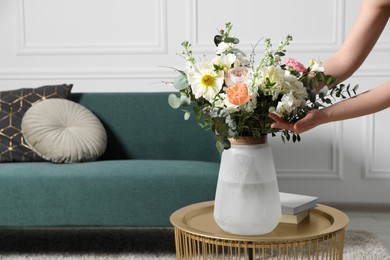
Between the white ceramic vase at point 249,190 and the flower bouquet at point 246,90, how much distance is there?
4cm

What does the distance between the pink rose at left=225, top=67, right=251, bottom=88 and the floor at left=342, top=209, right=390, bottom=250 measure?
181 centimetres

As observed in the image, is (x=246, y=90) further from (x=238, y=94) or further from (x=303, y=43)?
(x=303, y=43)

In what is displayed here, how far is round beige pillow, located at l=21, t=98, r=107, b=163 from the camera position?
2.98m

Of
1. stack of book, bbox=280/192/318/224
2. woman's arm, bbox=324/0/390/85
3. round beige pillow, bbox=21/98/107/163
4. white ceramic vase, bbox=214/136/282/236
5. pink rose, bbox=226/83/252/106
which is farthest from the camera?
round beige pillow, bbox=21/98/107/163

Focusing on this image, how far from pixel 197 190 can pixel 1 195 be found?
0.90 meters

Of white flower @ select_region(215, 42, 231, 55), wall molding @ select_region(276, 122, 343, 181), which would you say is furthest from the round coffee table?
wall molding @ select_region(276, 122, 343, 181)

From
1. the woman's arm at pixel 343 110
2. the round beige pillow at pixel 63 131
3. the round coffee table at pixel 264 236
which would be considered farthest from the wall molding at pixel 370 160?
the woman's arm at pixel 343 110

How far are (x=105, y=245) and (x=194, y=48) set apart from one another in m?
1.46

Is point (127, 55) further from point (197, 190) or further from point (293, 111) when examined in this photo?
point (293, 111)

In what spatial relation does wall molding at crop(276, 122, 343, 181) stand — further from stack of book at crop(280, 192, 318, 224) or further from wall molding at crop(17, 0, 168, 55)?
stack of book at crop(280, 192, 318, 224)

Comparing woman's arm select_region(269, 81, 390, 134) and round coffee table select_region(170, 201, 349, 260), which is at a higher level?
woman's arm select_region(269, 81, 390, 134)

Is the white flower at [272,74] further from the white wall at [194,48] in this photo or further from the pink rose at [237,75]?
the white wall at [194,48]

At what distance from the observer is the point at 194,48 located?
3.85 m

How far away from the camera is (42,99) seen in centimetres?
327
